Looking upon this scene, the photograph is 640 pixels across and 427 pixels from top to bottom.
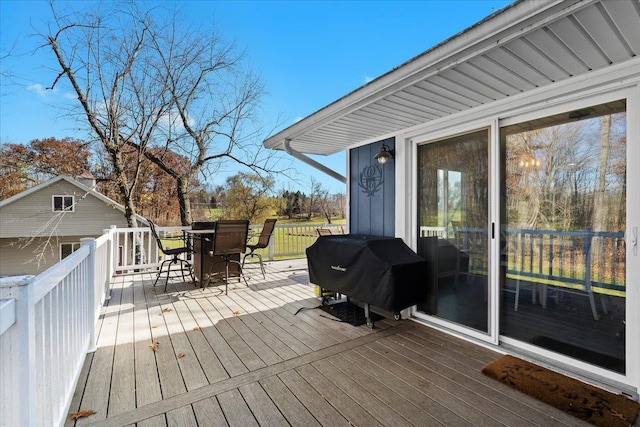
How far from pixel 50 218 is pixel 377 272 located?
16.1 meters

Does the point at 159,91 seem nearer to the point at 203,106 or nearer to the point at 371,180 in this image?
the point at 203,106

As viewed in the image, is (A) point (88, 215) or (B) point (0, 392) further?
(A) point (88, 215)

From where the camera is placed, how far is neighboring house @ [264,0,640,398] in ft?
5.87

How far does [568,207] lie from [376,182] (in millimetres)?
2025

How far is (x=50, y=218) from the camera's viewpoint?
13039mm

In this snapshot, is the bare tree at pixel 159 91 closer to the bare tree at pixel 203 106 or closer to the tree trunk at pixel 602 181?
the bare tree at pixel 203 106

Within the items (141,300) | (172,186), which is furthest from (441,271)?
(172,186)

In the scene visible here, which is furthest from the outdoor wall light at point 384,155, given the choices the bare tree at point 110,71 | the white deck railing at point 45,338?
the bare tree at point 110,71

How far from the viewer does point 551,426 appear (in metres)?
1.66

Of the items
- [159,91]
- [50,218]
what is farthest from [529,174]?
[50,218]

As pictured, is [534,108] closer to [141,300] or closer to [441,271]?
[441,271]

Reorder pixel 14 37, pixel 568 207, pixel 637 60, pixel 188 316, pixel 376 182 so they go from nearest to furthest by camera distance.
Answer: pixel 637 60, pixel 568 207, pixel 188 316, pixel 376 182, pixel 14 37

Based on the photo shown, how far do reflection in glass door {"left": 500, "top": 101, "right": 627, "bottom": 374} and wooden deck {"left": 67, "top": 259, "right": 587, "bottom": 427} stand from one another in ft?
2.02

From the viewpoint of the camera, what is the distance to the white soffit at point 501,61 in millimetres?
1466
